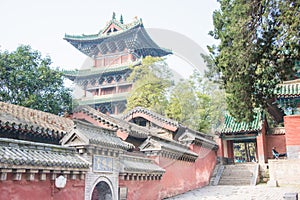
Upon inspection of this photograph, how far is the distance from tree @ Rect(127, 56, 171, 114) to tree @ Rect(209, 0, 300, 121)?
1159 cm

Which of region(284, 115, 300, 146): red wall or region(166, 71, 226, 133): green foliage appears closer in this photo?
region(284, 115, 300, 146): red wall

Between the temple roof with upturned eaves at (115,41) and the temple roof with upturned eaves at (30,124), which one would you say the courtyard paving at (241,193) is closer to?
the temple roof with upturned eaves at (30,124)

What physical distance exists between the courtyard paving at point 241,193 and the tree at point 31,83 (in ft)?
31.0

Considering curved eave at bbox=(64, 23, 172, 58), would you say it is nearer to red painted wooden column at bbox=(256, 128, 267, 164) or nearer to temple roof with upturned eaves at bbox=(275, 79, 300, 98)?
red painted wooden column at bbox=(256, 128, 267, 164)

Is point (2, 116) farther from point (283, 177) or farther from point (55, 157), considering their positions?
point (283, 177)

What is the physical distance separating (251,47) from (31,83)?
13.6 metres

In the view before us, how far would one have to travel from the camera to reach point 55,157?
7.53 metres

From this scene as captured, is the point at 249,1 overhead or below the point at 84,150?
overhead

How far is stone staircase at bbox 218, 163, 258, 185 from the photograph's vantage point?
55.3 feet

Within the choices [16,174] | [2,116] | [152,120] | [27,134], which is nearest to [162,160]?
[152,120]

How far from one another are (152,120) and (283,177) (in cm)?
693

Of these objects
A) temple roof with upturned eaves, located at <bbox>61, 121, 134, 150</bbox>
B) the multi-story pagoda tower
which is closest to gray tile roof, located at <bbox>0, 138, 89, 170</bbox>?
temple roof with upturned eaves, located at <bbox>61, 121, 134, 150</bbox>

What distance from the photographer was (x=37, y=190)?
6.85 metres

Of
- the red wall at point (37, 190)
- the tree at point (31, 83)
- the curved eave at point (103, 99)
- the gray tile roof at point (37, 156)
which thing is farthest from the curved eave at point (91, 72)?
the red wall at point (37, 190)
